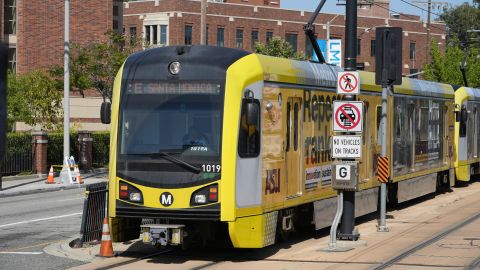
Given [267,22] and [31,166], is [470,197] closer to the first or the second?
[31,166]

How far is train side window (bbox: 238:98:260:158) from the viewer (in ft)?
39.5

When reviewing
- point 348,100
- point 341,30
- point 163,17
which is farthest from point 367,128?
point 341,30

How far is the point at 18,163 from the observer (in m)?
38.4

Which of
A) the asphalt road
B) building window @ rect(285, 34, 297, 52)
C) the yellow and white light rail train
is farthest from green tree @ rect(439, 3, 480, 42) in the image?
the yellow and white light rail train

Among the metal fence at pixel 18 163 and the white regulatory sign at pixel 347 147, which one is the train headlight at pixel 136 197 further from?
the metal fence at pixel 18 163

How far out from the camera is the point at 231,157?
11.9 m

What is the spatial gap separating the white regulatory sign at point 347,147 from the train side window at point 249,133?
256cm

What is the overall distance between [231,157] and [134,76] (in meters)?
2.00

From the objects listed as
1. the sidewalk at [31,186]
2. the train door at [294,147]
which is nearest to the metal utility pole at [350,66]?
the train door at [294,147]

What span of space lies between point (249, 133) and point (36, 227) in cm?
757

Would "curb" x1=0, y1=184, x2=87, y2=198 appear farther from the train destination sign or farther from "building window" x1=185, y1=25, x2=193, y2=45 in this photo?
"building window" x1=185, y1=25, x2=193, y2=45

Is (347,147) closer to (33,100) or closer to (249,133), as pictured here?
(249,133)

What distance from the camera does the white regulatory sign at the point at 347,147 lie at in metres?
14.5

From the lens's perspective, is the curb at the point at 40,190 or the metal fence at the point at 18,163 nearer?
the curb at the point at 40,190
